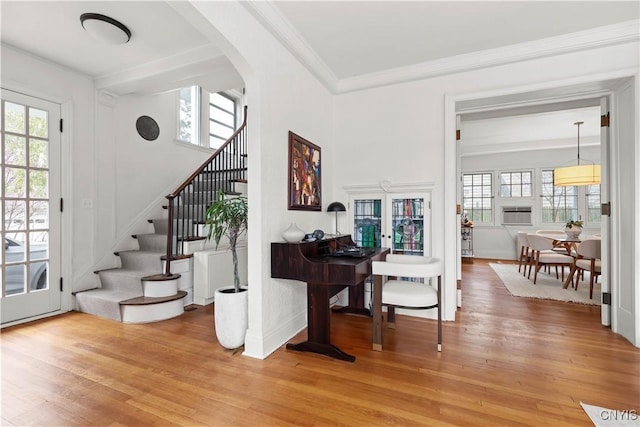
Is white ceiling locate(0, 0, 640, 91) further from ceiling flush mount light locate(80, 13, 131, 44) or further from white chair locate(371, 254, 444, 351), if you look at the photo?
white chair locate(371, 254, 444, 351)

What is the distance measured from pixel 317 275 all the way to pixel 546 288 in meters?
4.16

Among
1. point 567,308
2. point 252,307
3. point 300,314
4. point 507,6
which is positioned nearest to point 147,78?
point 252,307

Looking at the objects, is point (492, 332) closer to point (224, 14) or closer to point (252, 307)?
point (252, 307)

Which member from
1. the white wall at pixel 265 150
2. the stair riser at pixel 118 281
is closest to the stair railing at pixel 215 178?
the stair riser at pixel 118 281

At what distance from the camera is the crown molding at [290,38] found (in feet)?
7.75

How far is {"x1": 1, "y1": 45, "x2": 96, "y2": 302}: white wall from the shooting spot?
11.1ft

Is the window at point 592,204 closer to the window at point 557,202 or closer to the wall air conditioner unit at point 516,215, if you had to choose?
the window at point 557,202

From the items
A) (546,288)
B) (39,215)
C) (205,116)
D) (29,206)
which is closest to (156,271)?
(39,215)

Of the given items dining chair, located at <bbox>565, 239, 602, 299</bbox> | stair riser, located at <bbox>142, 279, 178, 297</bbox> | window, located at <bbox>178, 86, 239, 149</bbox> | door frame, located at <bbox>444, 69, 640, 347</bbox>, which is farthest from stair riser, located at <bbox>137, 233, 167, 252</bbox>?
dining chair, located at <bbox>565, 239, 602, 299</bbox>

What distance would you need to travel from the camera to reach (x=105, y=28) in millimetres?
2627

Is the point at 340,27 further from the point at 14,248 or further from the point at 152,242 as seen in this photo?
the point at 14,248

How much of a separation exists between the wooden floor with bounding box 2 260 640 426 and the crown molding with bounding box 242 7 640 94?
9.12ft

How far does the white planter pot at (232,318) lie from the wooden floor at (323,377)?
119 millimetres

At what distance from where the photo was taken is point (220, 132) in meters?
6.50
